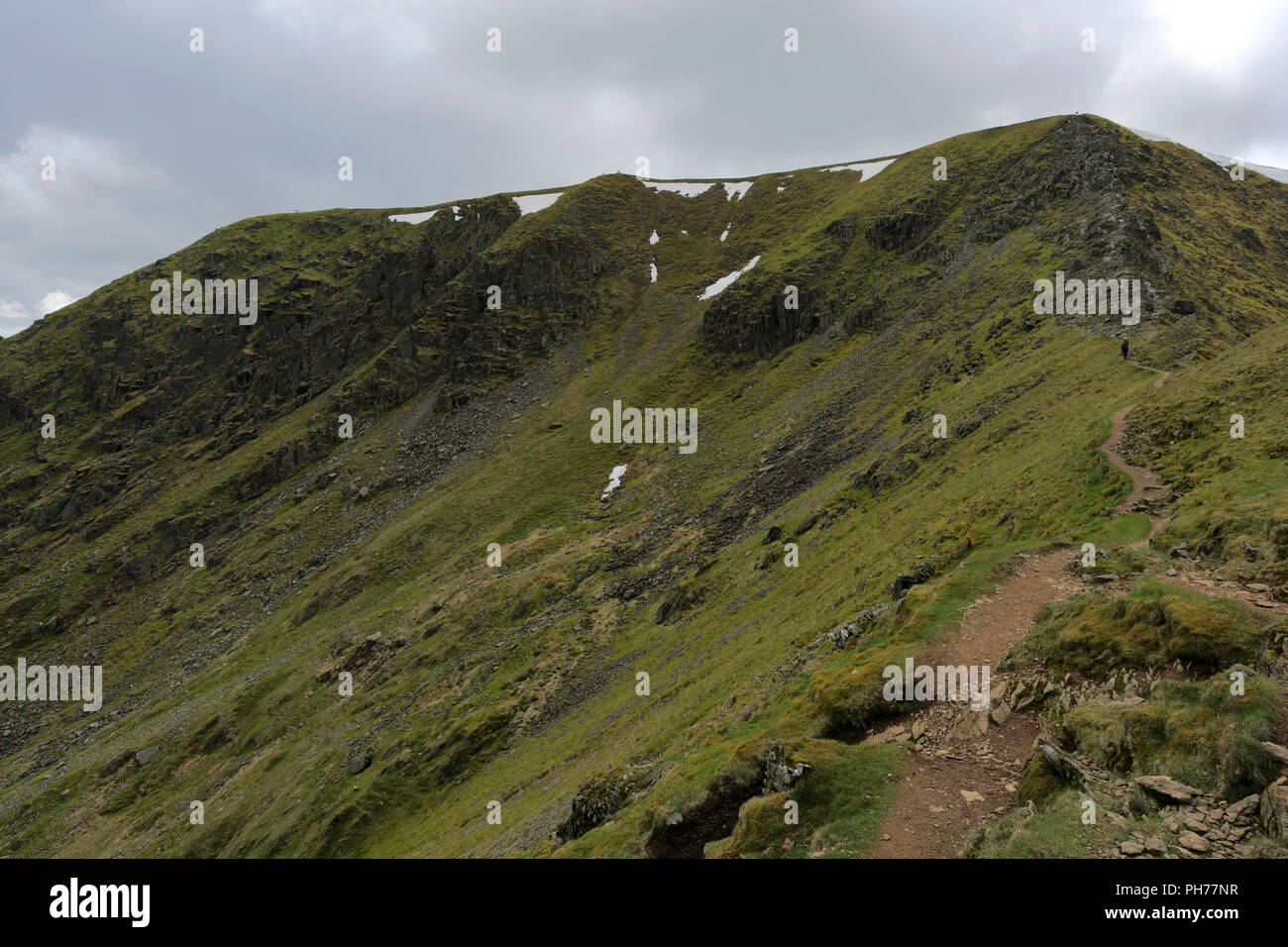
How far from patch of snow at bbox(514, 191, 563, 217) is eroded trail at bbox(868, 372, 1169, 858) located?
5688 inches

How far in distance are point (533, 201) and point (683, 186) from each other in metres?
38.4

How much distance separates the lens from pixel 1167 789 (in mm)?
10391

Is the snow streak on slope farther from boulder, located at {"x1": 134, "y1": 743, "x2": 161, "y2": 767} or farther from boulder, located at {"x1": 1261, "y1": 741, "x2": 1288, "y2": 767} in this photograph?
boulder, located at {"x1": 1261, "y1": 741, "x2": 1288, "y2": 767}

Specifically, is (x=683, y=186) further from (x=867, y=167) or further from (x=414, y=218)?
(x=414, y=218)

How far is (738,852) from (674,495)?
55833 mm

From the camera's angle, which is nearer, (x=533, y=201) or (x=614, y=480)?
(x=614, y=480)

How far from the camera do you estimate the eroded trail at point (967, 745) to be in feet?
40.7

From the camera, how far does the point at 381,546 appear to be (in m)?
77.8

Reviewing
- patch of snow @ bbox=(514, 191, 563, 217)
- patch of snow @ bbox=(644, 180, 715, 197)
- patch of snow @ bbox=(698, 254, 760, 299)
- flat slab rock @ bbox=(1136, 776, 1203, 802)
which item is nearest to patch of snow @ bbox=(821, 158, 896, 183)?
patch of snow @ bbox=(644, 180, 715, 197)

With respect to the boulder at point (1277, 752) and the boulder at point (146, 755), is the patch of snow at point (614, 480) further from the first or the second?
the boulder at point (1277, 752)

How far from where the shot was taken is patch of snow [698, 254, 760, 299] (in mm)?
118375

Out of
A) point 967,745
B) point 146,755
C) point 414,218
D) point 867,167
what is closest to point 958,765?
point 967,745

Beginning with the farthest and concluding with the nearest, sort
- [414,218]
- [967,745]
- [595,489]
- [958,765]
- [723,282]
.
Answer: [414,218]
[723,282]
[595,489]
[967,745]
[958,765]
